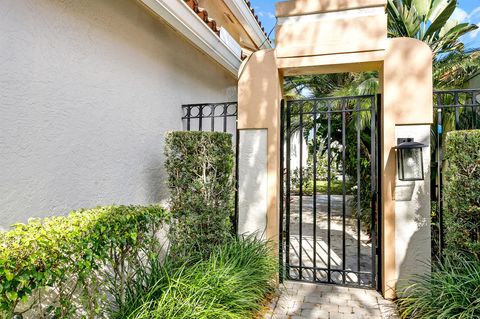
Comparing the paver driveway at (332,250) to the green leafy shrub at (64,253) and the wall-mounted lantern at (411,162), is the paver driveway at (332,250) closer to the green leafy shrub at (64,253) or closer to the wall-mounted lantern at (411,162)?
the wall-mounted lantern at (411,162)

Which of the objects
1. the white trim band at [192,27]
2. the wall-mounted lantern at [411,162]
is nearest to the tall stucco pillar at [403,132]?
the wall-mounted lantern at [411,162]

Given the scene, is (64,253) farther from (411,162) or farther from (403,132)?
(403,132)

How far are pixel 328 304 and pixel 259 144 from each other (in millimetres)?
2941

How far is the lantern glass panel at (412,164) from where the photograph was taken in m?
4.52

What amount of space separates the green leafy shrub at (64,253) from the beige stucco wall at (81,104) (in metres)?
0.59

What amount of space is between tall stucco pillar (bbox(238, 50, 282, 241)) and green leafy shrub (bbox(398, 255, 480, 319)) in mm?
2306

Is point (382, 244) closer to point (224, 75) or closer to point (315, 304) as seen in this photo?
point (315, 304)

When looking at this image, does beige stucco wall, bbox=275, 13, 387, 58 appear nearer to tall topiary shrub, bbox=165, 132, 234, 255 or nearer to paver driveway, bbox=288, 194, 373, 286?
tall topiary shrub, bbox=165, 132, 234, 255

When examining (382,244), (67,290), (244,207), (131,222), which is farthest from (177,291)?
(382,244)

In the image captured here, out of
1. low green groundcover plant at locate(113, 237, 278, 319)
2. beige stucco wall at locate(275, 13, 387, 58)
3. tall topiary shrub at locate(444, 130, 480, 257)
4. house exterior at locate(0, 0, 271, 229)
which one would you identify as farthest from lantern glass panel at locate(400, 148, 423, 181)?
house exterior at locate(0, 0, 271, 229)

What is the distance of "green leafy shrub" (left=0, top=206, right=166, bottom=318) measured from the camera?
205cm

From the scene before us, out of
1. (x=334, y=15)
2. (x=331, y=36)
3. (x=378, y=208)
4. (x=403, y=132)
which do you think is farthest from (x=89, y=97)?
(x=378, y=208)

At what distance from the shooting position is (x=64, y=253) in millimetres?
2432

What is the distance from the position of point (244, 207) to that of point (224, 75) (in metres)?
4.38
